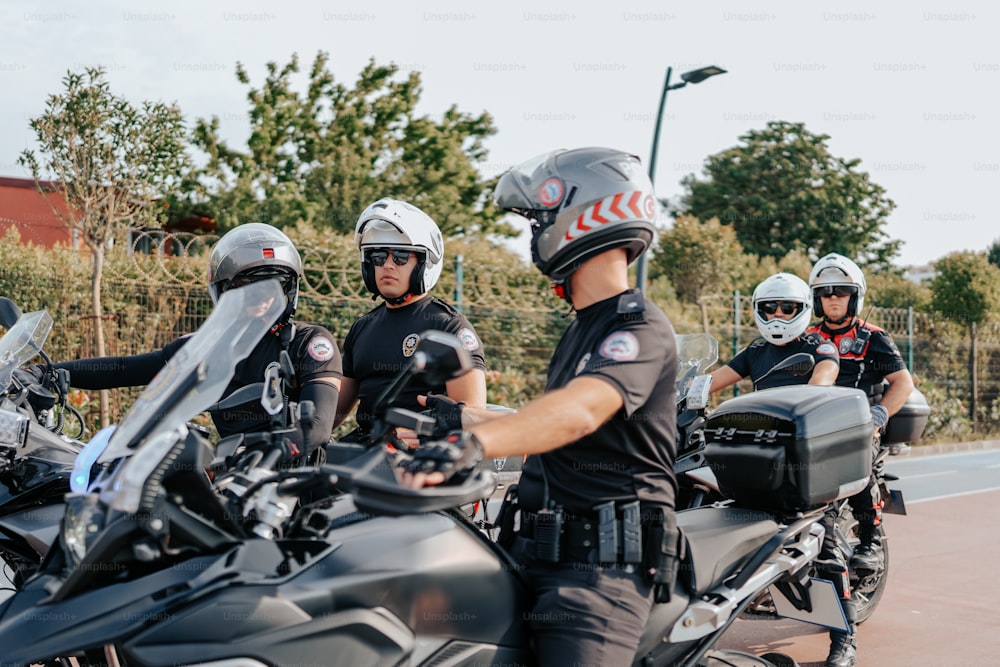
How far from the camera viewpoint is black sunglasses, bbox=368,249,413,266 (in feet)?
14.3

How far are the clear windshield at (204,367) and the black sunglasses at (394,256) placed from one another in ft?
6.03

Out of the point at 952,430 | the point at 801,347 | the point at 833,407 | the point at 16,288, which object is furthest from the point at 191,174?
the point at 833,407

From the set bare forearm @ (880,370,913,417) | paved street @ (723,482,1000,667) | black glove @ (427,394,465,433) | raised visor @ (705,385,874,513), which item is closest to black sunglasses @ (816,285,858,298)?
bare forearm @ (880,370,913,417)

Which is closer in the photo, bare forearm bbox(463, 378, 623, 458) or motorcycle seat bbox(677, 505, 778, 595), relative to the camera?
bare forearm bbox(463, 378, 623, 458)

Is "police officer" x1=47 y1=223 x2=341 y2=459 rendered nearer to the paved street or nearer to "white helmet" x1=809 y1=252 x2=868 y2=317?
the paved street

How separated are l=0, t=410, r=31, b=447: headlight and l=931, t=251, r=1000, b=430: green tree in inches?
745

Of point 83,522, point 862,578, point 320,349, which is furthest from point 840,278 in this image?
point 83,522

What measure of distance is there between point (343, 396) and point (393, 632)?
231 centimetres

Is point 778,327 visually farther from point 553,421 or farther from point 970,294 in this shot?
point 970,294

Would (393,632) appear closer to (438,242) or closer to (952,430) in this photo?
(438,242)

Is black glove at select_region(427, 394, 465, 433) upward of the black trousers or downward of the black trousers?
upward

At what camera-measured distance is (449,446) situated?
2.09 meters

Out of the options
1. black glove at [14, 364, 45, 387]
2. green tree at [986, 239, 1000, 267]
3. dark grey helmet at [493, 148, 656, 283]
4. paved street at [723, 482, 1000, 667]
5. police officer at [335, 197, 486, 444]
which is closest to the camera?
dark grey helmet at [493, 148, 656, 283]

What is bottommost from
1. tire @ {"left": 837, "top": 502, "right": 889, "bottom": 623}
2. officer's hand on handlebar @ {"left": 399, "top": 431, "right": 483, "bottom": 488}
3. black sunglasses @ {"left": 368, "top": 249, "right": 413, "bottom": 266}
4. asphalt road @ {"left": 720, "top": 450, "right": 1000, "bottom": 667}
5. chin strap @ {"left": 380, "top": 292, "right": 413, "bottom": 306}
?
asphalt road @ {"left": 720, "top": 450, "right": 1000, "bottom": 667}
